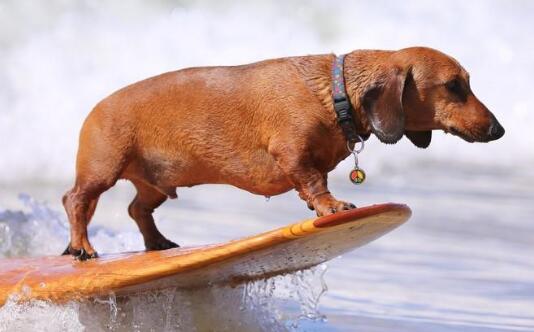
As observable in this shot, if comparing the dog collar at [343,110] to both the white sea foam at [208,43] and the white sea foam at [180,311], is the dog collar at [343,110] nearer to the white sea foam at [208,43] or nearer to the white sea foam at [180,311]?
the white sea foam at [180,311]

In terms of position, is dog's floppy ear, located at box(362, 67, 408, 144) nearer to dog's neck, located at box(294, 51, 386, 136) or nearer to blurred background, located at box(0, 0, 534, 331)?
dog's neck, located at box(294, 51, 386, 136)

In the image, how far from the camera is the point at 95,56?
12.8m

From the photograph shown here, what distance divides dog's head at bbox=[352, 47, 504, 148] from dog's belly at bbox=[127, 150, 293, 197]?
1.38 feet

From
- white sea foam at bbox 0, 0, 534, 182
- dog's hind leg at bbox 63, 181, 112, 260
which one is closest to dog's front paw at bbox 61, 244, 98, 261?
dog's hind leg at bbox 63, 181, 112, 260

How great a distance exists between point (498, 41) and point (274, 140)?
344 inches

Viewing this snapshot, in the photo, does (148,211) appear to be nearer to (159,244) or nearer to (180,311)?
(159,244)

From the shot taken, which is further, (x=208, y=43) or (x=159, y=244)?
(x=208, y=43)

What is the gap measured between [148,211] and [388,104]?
141 cm

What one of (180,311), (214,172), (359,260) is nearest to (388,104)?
(214,172)

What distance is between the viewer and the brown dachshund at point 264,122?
187 inches

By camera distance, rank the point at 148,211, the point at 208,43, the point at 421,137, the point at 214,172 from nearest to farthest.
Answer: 1. the point at 421,137
2. the point at 214,172
3. the point at 148,211
4. the point at 208,43

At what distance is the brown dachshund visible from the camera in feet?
15.6

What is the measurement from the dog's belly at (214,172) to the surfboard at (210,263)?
280mm

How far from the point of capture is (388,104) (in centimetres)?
474
